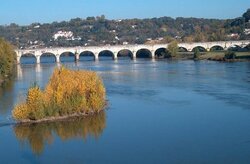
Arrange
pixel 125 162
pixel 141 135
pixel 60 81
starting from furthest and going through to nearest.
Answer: pixel 60 81, pixel 141 135, pixel 125 162

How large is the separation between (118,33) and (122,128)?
343 ft

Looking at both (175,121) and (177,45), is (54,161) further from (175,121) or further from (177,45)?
(177,45)

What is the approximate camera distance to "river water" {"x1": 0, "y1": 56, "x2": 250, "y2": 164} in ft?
54.3

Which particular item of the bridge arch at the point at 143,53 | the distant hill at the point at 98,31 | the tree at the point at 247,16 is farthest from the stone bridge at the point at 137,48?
the distant hill at the point at 98,31

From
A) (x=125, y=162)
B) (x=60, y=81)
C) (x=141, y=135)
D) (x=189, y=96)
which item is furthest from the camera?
(x=189, y=96)

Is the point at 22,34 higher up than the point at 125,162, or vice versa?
the point at 22,34

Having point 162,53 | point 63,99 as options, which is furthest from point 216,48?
point 63,99

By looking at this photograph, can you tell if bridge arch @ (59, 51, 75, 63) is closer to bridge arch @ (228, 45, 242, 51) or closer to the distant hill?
the distant hill

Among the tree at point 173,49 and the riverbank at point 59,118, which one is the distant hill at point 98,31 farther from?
the riverbank at point 59,118

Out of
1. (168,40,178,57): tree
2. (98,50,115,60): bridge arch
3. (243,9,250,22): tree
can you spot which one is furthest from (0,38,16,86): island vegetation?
(243,9,250,22): tree

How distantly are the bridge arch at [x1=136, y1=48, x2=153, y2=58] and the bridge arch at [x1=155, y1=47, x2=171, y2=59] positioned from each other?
37.8 inches

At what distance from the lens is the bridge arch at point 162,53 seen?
216 feet

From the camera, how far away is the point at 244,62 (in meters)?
50.7

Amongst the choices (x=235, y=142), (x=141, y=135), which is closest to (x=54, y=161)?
(x=141, y=135)
